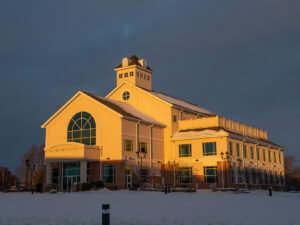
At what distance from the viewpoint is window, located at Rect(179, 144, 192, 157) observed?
49.6m

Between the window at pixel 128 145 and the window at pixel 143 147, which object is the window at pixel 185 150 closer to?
the window at pixel 143 147

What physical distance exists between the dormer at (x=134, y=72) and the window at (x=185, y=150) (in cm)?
1337

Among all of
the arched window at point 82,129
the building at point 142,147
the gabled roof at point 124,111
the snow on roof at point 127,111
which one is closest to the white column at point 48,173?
the building at point 142,147

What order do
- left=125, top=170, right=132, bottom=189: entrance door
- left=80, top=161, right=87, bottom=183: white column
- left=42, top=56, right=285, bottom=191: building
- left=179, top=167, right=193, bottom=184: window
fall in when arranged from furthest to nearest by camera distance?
1. left=179, top=167, right=193, bottom=184: window
2. left=42, top=56, right=285, bottom=191: building
3. left=125, top=170, right=132, bottom=189: entrance door
4. left=80, top=161, right=87, bottom=183: white column

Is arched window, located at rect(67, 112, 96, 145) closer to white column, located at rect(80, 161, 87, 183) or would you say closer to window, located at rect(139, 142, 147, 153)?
white column, located at rect(80, 161, 87, 183)

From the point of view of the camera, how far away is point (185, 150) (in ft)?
164

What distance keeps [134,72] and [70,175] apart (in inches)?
786

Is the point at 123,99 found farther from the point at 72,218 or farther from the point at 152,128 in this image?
the point at 72,218

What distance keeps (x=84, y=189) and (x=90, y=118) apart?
1007 centimetres

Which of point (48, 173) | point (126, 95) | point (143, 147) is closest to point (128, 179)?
point (143, 147)

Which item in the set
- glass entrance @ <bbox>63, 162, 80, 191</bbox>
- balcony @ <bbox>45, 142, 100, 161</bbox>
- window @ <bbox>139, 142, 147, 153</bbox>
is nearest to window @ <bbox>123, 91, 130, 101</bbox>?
window @ <bbox>139, 142, 147, 153</bbox>

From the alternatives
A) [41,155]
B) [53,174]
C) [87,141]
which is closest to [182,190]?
[87,141]

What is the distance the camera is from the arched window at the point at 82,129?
1869 inches

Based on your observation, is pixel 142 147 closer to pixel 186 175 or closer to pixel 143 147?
pixel 143 147
